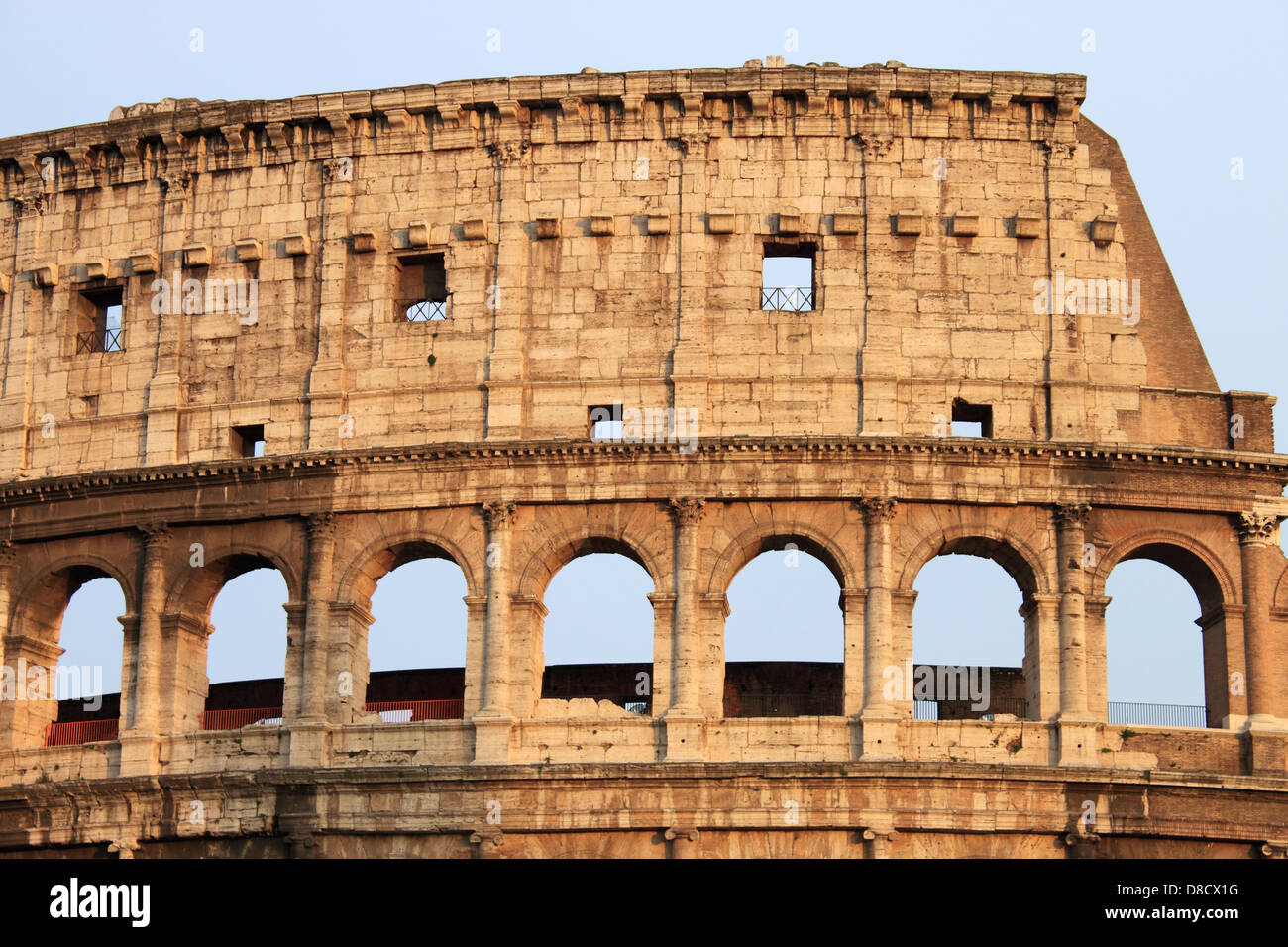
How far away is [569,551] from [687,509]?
2.11m

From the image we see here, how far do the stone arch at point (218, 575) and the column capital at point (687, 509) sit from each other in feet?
20.3

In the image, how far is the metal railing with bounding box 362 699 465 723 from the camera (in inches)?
1607

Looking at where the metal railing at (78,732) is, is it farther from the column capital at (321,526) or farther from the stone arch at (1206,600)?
Answer: the stone arch at (1206,600)

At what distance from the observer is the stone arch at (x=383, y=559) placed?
133ft

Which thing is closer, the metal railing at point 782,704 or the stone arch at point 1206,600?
the stone arch at point 1206,600

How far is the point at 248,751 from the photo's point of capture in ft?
132

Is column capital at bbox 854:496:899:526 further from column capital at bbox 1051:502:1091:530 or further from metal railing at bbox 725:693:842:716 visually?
metal railing at bbox 725:693:842:716

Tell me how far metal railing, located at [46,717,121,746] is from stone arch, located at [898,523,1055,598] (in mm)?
13226

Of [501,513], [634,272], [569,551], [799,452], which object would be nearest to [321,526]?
[501,513]

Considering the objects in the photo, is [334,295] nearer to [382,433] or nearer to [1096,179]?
[382,433]

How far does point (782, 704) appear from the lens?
42031 millimetres

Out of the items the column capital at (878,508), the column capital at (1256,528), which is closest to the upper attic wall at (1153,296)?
the column capital at (1256,528)

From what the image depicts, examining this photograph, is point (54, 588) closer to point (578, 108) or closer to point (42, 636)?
point (42, 636)
